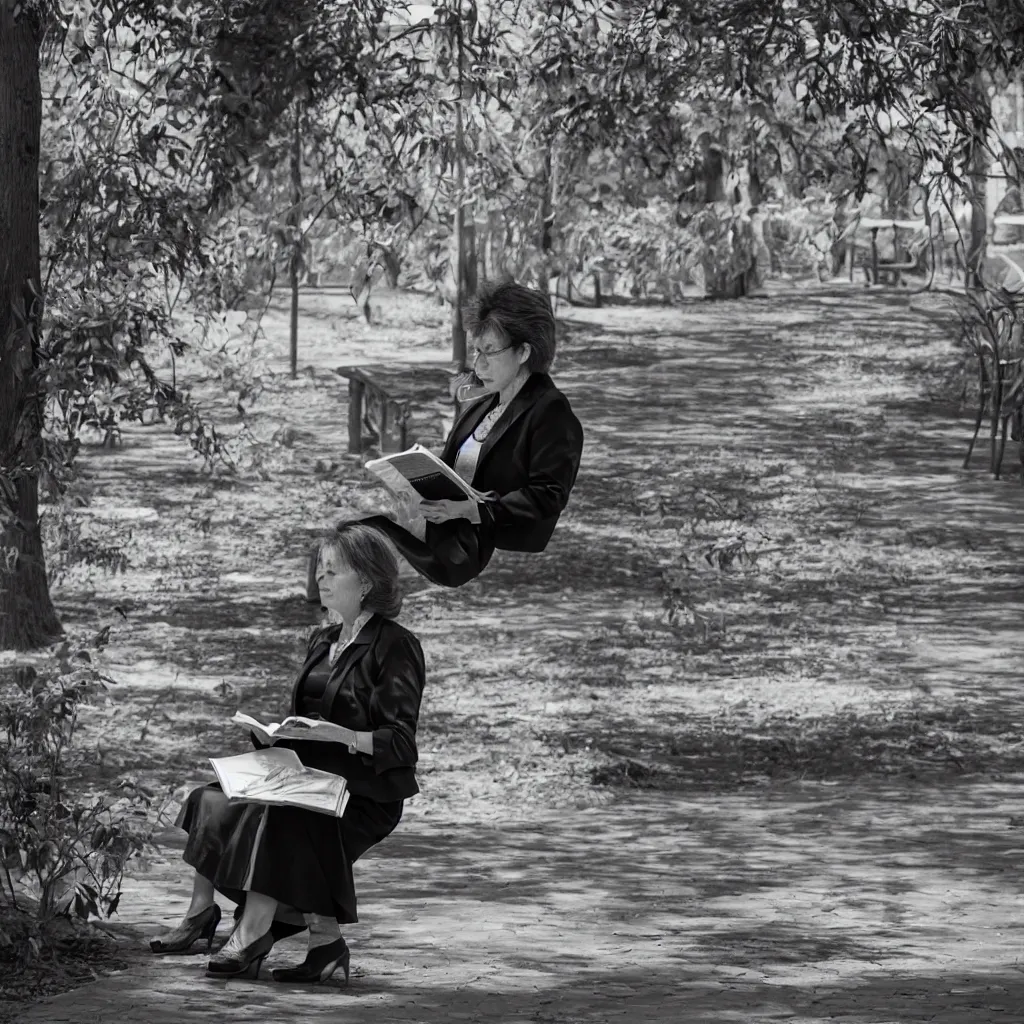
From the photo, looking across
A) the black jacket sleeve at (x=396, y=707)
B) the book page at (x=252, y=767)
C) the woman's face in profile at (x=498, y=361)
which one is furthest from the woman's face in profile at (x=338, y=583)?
the woman's face in profile at (x=498, y=361)

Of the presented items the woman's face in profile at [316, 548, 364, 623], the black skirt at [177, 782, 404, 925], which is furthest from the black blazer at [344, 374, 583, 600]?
the black skirt at [177, 782, 404, 925]

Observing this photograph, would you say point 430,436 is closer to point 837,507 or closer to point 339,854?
point 837,507

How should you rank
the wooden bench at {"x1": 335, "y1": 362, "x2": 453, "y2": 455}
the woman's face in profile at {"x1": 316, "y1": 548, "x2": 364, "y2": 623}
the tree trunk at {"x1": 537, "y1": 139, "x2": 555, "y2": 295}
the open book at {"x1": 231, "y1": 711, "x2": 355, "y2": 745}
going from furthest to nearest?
the wooden bench at {"x1": 335, "y1": 362, "x2": 453, "y2": 455} < the tree trunk at {"x1": 537, "y1": 139, "x2": 555, "y2": 295} < the woman's face in profile at {"x1": 316, "y1": 548, "x2": 364, "y2": 623} < the open book at {"x1": 231, "y1": 711, "x2": 355, "y2": 745}

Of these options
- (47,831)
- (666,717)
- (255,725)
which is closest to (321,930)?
(255,725)

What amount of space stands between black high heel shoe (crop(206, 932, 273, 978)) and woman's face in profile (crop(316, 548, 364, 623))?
3.41 feet

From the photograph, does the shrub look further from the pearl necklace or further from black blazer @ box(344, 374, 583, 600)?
the pearl necklace

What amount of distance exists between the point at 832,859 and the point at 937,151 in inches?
131

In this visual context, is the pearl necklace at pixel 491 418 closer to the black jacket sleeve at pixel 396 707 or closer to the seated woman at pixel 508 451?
the seated woman at pixel 508 451

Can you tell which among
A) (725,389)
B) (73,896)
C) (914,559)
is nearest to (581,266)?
(725,389)

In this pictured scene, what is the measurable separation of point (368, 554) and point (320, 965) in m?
1.29

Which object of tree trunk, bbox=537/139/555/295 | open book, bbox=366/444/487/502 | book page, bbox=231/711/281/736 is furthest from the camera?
tree trunk, bbox=537/139/555/295

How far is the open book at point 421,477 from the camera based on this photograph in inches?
186

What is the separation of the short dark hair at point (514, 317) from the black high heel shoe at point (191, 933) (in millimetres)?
2085

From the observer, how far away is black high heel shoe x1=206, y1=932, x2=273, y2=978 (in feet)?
18.3
